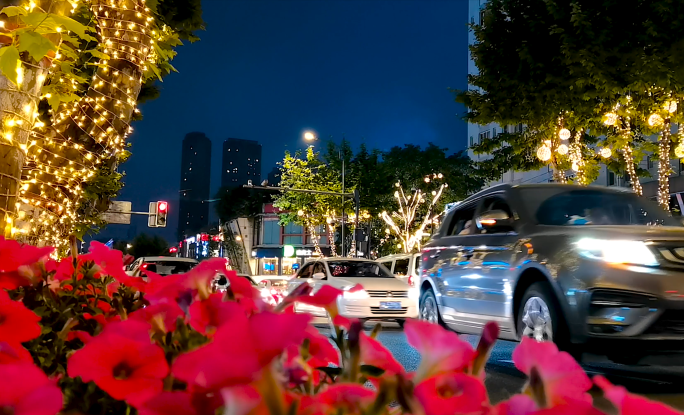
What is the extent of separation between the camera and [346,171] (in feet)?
126

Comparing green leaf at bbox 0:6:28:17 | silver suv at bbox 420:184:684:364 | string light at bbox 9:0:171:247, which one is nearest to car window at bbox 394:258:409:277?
silver suv at bbox 420:184:684:364

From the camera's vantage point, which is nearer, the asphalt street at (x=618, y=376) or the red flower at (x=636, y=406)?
the red flower at (x=636, y=406)

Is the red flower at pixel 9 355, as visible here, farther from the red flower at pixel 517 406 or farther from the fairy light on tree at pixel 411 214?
the fairy light on tree at pixel 411 214

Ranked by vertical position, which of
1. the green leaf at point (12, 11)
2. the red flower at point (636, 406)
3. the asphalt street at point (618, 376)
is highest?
the green leaf at point (12, 11)

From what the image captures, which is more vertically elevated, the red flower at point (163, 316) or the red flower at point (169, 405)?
the red flower at point (163, 316)

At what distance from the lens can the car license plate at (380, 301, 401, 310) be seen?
39.6 feet

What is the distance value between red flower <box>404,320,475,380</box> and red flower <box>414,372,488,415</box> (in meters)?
0.03

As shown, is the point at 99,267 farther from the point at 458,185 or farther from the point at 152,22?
the point at 458,185

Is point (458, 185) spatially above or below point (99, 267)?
above

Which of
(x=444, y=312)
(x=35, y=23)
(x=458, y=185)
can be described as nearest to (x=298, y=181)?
(x=458, y=185)

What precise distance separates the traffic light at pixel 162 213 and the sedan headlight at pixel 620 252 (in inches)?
968

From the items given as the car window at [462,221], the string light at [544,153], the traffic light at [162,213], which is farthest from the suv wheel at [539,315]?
the traffic light at [162,213]

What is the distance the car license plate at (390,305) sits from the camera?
12070 mm

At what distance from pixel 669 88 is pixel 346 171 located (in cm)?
2539
